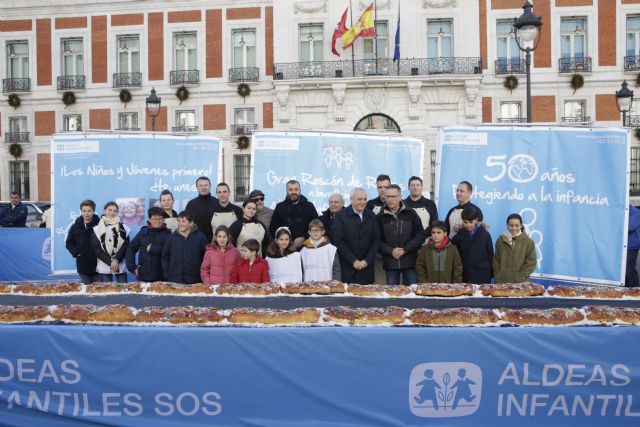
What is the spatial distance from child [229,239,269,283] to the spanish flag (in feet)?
62.6

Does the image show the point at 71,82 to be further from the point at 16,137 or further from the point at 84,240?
the point at 84,240

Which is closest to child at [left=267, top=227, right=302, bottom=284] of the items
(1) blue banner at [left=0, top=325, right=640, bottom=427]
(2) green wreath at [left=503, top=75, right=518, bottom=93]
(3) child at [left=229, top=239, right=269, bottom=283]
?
(3) child at [left=229, top=239, right=269, bottom=283]

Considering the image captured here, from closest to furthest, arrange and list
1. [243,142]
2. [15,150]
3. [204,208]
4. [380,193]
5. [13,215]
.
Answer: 1. [380,193]
2. [204,208]
3. [13,215]
4. [243,142]
5. [15,150]

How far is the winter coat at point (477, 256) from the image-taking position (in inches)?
257

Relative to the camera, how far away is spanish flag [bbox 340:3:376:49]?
924 inches

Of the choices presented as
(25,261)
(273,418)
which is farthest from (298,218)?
(25,261)

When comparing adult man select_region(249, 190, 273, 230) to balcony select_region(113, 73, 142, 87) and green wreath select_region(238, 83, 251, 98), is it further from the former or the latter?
balcony select_region(113, 73, 142, 87)

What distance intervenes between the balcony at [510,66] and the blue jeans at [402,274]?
20.3 meters

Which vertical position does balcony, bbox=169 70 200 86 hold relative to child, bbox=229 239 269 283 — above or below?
above

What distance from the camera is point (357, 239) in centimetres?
667

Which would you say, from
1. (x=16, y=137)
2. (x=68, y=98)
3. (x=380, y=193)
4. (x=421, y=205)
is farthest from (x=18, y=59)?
A: (x=421, y=205)

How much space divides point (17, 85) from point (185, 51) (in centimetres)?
801

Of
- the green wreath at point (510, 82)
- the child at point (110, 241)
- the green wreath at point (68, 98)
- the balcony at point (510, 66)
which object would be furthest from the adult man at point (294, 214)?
the green wreath at point (68, 98)

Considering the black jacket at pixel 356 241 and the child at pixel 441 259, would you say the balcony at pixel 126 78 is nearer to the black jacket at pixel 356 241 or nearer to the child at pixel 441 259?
the black jacket at pixel 356 241
